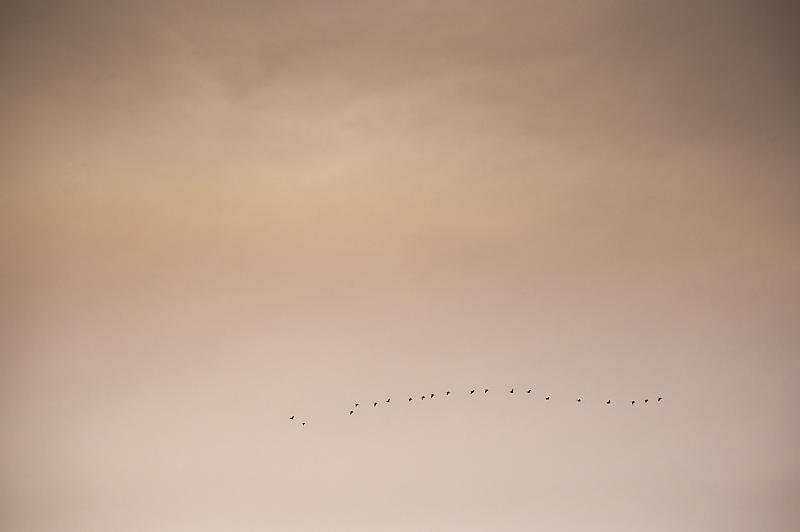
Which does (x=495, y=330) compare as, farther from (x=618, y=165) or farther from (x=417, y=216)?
(x=618, y=165)

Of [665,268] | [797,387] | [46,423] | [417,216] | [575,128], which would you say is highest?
[575,128]

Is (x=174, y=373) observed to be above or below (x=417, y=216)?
below

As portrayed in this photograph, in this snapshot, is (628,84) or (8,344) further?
(628,84)

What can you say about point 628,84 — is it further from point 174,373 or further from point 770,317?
point 174,373

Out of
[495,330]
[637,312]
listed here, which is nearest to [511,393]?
[495,330]

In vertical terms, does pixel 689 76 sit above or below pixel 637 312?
above

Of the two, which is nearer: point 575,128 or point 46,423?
point 46,423

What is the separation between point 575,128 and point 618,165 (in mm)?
228

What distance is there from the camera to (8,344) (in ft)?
10.3

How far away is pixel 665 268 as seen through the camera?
10.8 ft

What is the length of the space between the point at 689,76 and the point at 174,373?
7.79ft

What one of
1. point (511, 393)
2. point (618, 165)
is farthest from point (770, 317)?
point (511, 393)

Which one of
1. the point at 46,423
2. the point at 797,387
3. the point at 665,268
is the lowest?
the point at 797,387

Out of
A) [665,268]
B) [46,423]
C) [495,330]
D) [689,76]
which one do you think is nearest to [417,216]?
[495,330]
